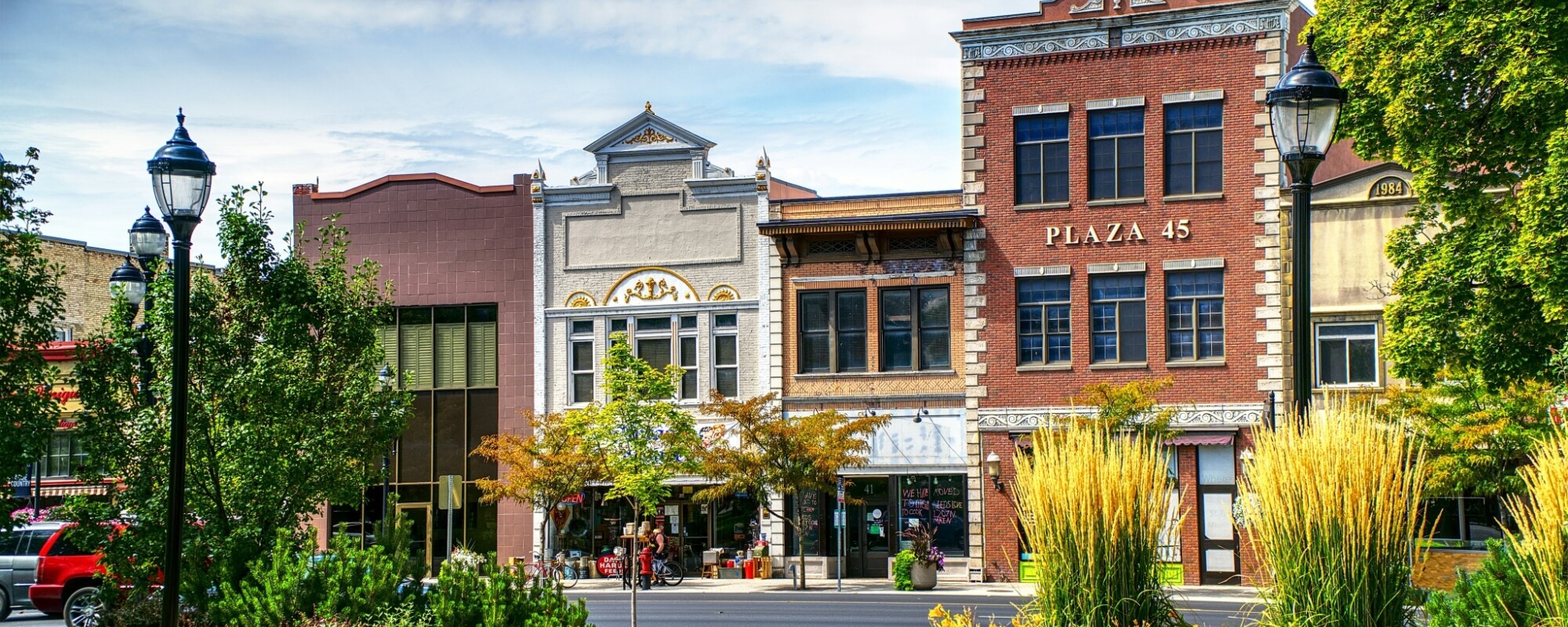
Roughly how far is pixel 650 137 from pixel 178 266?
2515 cm

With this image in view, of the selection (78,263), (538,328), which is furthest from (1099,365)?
(78,263)

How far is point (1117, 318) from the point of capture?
33.4 metres

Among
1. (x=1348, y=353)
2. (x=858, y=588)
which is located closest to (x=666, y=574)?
(x=858, y=588)

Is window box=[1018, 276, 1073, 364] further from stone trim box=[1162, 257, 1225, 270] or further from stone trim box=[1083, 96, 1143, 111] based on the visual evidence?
stone trim box=[1083, 96, 1143, 111]

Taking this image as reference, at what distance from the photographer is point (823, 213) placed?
1390 inches

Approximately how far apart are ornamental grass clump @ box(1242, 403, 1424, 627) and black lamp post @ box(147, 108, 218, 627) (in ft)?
27.0

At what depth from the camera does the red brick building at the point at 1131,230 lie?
32469mm

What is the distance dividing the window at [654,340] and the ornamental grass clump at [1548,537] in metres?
28.8

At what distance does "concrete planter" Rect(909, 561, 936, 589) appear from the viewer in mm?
31547

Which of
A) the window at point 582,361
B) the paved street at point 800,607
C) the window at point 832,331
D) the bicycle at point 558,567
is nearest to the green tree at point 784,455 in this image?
the paved street at point 800,607

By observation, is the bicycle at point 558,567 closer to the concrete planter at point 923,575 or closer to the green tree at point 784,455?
the green tree at point 784,455

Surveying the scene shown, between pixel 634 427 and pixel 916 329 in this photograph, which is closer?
pixel 634 427

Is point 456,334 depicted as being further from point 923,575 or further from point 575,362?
point 923,575

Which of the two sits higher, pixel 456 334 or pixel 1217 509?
pixel 456 334
